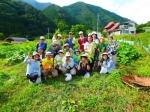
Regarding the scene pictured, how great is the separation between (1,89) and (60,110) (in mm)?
2482

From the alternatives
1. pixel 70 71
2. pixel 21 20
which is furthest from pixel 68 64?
pixel 21 20

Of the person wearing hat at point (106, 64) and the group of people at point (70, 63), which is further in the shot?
the person wearing hat at point (106, 64)

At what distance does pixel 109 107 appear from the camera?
19.0ft

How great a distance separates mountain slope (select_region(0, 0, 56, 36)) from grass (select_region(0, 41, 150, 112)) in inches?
2277

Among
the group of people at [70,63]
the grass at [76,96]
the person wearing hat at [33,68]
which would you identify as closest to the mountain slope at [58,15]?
the group of people at [70,63]

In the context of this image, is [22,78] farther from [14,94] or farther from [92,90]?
[92,90]

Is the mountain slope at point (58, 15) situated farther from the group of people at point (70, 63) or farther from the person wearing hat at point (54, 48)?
the group of people at point (70, 63)

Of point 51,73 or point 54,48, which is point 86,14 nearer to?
point 54,48

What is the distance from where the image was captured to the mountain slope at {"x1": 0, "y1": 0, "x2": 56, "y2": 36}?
6425 cm

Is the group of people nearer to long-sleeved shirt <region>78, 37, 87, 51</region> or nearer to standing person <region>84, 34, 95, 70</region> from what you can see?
standing person <region>84, 34, 95, 70</region>

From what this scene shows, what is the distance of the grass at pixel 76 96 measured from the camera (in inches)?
230

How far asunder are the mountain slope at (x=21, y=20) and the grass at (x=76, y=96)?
190ft

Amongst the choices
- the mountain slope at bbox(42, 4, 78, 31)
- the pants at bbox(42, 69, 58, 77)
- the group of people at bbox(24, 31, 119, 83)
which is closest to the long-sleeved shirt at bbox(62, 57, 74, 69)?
the group of people at bbox(24, 31, 119, 83)

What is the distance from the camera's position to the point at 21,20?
70.2m
